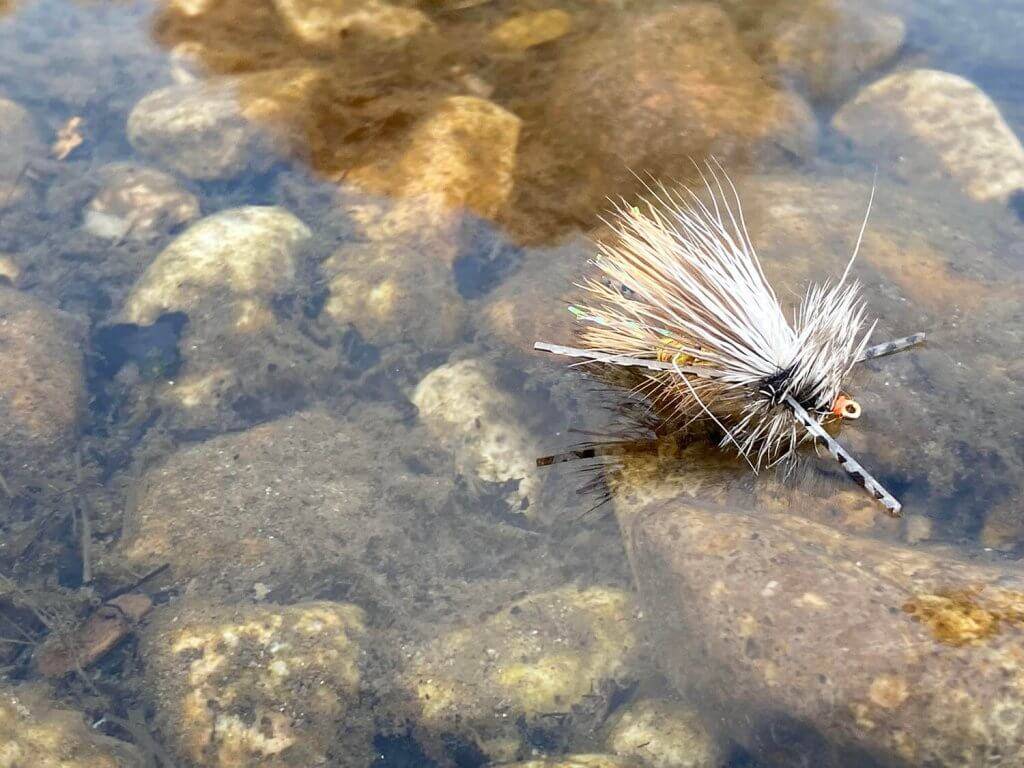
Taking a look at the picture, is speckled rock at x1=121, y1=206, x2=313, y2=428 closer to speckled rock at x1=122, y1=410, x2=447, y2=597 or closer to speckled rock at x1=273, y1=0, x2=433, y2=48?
speckled rock at x1=122, y1=410, x2=447, y2=597

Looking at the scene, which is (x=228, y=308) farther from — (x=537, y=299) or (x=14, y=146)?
(x=14, y=146)

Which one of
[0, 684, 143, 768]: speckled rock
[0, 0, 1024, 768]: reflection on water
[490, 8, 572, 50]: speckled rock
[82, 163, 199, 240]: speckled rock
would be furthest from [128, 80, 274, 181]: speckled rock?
[0, 684, 143, 768]: speckled rock

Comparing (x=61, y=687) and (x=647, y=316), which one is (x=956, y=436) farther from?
(x=61, y=687)

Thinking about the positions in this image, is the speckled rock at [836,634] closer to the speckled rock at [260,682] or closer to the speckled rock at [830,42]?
the speckled rock at [260,682]

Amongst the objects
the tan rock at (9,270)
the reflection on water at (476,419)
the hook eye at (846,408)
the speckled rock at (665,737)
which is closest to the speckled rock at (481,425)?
the reflection on water at (476,419)

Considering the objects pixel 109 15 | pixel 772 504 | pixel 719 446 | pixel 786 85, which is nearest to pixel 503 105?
pixel 786 85

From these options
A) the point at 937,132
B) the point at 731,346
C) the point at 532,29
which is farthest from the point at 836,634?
the point at 532,29
